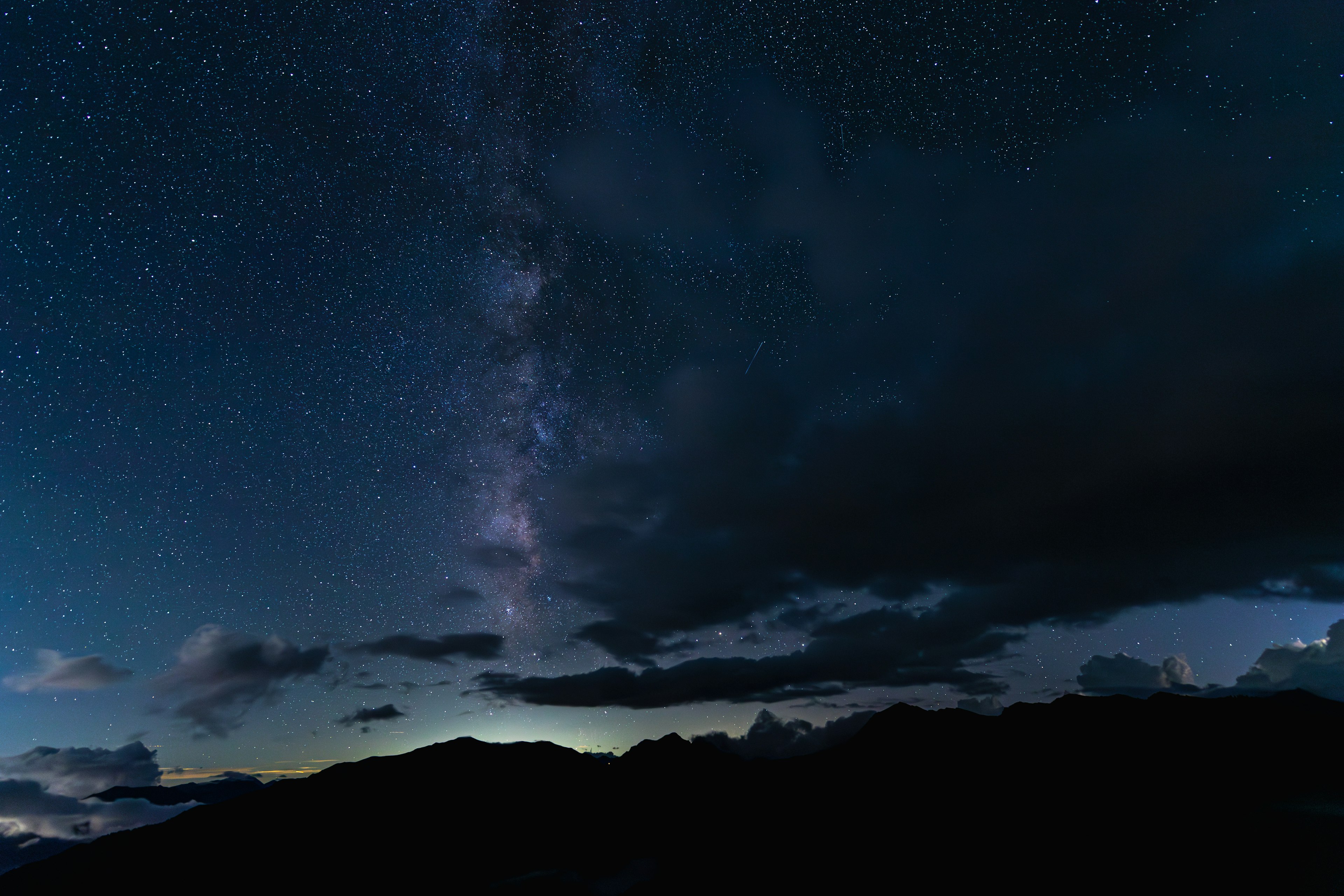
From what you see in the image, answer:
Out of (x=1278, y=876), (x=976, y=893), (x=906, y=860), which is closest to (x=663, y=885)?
(x=906, y=860)

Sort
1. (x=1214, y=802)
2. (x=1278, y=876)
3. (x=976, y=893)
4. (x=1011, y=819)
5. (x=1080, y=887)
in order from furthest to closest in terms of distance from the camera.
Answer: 1. (x=1011, y=819)
2. (x=1214, y=802)
3. (x=976, y=893)
4. (x=1080, y=887)
5. (x=1278, y=876)

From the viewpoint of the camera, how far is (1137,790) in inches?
7539

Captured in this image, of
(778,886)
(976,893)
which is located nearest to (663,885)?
(778,886)

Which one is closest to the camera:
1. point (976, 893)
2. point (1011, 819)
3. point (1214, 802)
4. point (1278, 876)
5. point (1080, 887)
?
point (1278, 876)

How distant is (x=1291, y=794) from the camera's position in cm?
16950

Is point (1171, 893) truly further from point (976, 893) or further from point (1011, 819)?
point (1011, 819)

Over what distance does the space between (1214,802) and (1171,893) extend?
274 feet

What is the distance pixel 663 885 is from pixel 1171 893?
5545 inches

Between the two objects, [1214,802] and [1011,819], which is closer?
[1214,802]

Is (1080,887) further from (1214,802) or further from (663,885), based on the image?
(663,885)

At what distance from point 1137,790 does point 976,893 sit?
93610 millimetres

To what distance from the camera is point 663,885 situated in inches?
→ 7835

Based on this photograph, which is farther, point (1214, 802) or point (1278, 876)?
point (1214, 802)

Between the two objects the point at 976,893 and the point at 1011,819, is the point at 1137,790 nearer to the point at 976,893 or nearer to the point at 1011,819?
the point at 1011,819
